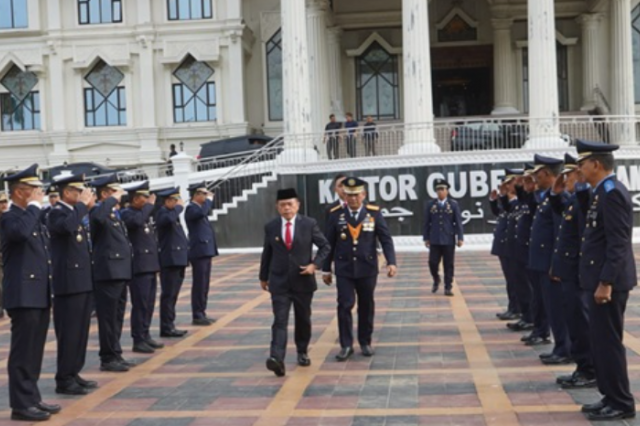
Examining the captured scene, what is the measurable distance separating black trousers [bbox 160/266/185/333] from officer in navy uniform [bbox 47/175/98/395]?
3053 mm

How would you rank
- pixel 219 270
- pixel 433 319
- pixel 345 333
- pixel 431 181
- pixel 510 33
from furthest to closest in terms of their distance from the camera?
1. pixel 510 33
2. pixel 431 181
3. pixel 219 270
4. pixel 433 319
5. pixel 345 333

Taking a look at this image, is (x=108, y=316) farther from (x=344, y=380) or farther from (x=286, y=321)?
(x=344, y=380)

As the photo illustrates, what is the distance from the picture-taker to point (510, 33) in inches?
1337

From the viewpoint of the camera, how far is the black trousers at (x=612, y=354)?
669cm

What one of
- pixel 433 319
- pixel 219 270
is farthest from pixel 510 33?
pixel 433 319

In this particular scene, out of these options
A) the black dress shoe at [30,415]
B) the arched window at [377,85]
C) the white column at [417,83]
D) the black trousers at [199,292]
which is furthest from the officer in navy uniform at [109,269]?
the arched window at [377,85]

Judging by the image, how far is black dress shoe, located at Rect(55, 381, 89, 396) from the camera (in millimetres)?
8336

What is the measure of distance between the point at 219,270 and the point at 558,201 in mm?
12872

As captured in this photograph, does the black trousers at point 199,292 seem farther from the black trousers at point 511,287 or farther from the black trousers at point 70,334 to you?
the black trousers at point 511,287

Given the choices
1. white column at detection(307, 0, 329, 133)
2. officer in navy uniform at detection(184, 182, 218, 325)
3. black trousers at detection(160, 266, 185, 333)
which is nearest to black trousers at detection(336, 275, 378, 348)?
black trousers at detection(160, 266, 185, 333)

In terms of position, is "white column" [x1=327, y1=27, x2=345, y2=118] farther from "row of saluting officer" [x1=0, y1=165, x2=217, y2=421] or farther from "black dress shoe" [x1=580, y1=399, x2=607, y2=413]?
"black dress shoe" [x1=580, y1=399, x2=607, y2=413]

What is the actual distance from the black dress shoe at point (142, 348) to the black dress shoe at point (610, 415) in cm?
547

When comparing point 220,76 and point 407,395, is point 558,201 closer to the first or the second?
point 407,395

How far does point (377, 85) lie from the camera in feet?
117
